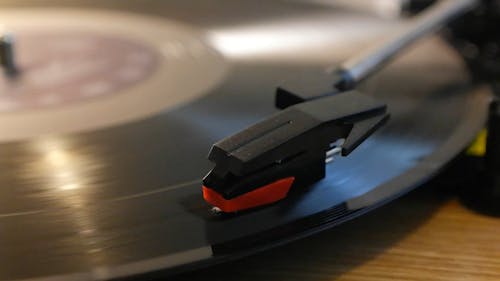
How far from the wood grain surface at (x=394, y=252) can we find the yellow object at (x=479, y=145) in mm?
36

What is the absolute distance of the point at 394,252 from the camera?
1.39 ft

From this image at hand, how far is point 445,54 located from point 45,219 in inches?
15.9

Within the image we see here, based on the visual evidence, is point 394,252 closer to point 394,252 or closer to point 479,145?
point 394,252

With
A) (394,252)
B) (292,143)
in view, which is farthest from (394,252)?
(292,143)

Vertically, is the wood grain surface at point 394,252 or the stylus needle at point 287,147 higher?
the stylus needle at point 287,147

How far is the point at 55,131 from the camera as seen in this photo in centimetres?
48

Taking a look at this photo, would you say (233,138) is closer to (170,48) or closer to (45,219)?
(45,219)

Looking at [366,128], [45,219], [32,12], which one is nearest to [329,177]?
[366,128]

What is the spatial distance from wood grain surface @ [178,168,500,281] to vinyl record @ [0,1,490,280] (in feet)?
0.12

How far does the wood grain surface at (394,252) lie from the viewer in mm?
399

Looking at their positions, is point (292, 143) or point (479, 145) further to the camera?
point (479, 145)

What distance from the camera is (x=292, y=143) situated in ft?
1.22

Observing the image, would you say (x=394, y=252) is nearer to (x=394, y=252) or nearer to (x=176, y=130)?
(x=394, y=252)

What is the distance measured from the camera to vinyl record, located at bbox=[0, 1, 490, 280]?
0.36m
